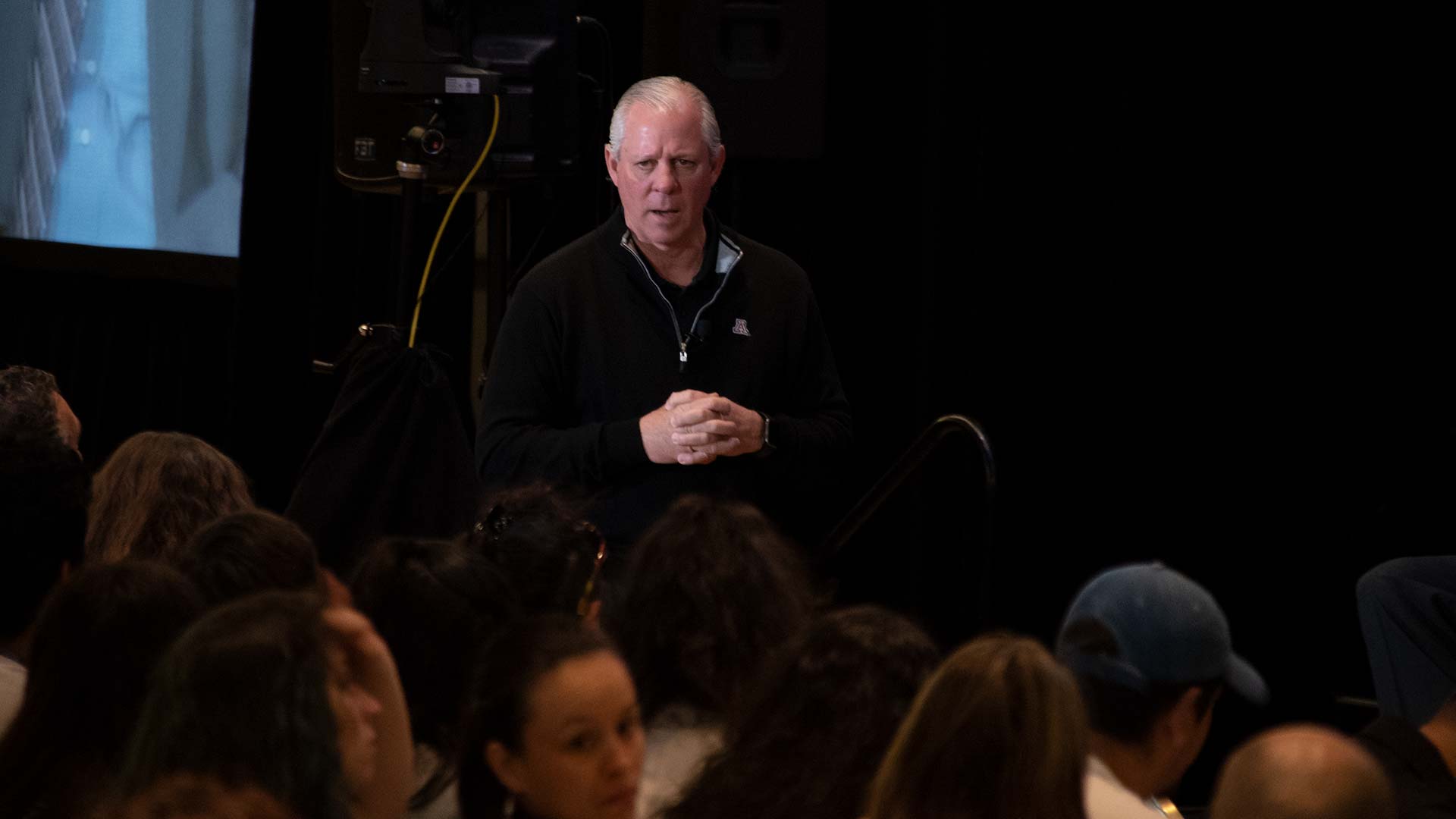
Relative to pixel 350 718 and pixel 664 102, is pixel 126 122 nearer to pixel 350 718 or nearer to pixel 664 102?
pixel 664 102

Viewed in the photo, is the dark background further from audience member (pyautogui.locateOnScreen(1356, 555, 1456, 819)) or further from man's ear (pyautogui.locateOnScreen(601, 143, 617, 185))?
audience member (pyautogui.locateOnScreen(1356, 555, 1456, 819))

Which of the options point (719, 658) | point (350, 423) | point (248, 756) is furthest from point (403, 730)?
point (350, 423)

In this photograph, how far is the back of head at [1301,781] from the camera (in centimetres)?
159

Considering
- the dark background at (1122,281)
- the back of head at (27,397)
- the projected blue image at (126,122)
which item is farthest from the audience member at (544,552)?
the projected blue image at (126,122)

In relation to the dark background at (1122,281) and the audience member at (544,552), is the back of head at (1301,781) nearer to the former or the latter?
the audience member at (544,552)

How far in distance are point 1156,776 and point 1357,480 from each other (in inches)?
99.5

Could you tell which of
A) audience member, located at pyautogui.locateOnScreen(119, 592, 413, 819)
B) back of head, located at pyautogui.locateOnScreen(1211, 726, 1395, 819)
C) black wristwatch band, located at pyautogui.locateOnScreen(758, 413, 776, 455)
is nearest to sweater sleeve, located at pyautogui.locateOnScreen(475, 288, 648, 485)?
black wristwatch band, located at pyautogui.locateOnScreen(758, 413, 776, 455)

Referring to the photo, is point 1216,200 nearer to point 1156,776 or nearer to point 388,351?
point 388,351

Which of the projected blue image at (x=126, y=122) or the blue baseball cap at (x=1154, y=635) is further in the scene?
the projected blue image at (x=126, y=122)

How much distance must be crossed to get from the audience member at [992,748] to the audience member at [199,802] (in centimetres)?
56

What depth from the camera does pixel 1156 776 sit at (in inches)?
81.5

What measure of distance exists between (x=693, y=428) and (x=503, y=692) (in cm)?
112

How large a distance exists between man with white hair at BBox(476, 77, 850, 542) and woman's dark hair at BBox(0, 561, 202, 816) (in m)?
1.25

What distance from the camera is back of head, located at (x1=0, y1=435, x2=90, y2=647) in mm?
2348
